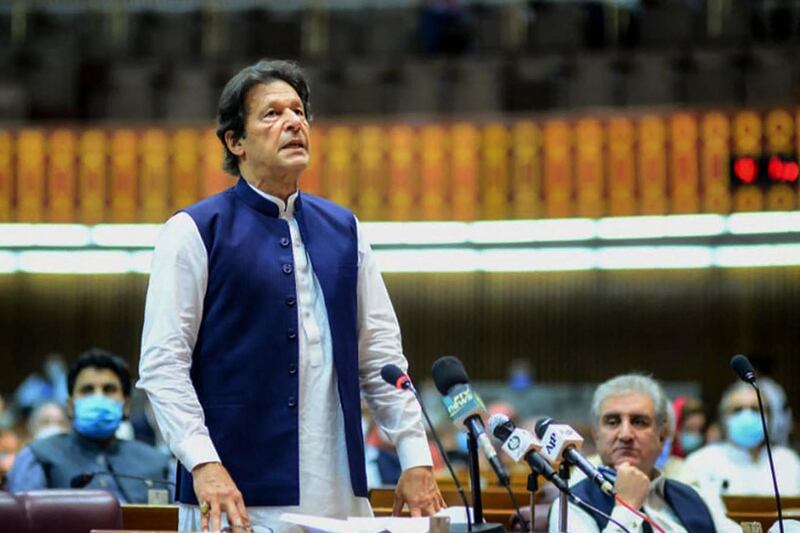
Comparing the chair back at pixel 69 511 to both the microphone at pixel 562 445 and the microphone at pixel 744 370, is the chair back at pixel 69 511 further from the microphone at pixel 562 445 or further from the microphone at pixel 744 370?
the microphone at pixel 744 370

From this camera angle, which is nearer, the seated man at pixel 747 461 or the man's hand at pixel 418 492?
the man's hand at pixel 418 492

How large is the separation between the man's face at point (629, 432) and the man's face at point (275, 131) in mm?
1751

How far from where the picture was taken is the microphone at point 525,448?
281cm

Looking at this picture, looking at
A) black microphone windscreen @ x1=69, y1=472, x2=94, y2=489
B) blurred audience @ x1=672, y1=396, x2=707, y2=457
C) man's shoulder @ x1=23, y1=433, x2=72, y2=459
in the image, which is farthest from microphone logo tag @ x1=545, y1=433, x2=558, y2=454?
blurred audience @ x1=672, y1=396, x2=707, y2=457

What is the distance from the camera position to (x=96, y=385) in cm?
588

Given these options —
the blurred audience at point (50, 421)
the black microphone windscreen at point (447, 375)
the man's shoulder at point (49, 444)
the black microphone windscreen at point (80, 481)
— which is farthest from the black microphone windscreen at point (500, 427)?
the blurred audience at point (50, 421)

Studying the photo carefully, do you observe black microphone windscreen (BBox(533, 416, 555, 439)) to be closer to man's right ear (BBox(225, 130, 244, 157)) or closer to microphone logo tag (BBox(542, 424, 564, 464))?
microphone logo tag (BBox(542, 424, 564, 464))

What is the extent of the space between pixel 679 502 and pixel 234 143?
1874 millimetres

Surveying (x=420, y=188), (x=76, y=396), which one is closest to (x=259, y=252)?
(x=76, y=396)

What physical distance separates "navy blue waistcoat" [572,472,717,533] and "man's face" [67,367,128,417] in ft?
7.85

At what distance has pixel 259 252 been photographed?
313 cm

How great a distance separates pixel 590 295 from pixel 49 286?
5.13 metres

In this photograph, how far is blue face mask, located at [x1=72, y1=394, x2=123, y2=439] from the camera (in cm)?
577

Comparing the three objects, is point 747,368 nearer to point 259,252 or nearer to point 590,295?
point 259,252
